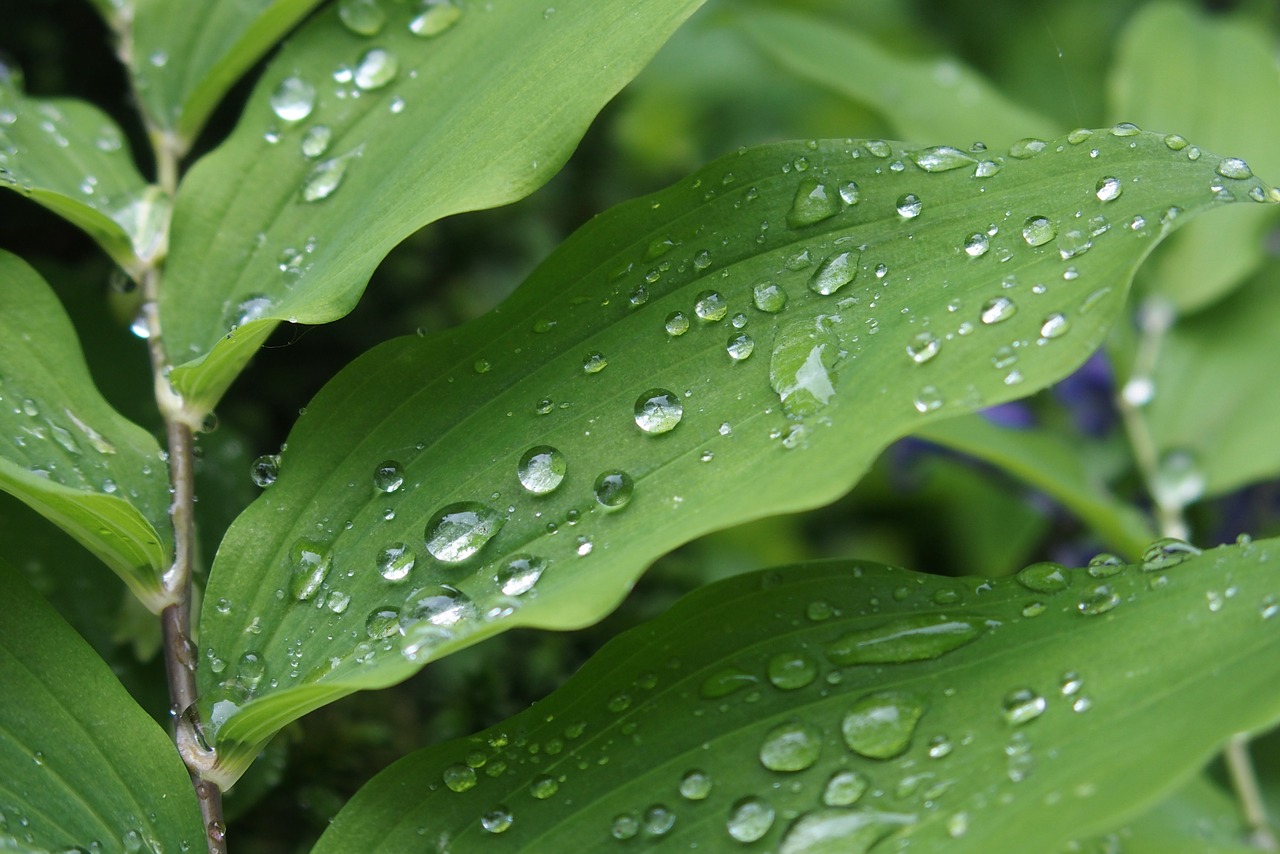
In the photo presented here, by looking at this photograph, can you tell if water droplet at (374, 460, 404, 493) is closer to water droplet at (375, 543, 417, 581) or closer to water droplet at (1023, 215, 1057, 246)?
water droplet at (375, 543, 417, 581)

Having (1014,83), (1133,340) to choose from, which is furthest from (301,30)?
(1014,83)

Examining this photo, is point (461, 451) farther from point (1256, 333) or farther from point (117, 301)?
point (1256, 333)

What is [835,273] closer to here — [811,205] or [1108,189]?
[811,205]

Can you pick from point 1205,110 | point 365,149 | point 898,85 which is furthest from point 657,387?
point 1205,110

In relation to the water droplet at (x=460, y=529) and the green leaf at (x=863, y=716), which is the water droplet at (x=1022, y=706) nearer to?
the green leaf at (x=863, y=716)

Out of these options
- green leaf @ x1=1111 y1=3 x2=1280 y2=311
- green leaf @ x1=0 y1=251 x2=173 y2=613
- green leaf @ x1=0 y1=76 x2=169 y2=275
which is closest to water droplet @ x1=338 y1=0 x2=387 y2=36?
green leaf @ x1=0 y1=76 x2=169 y2=275

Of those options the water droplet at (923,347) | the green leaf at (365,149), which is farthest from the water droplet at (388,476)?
the water droplet at (923,347)
